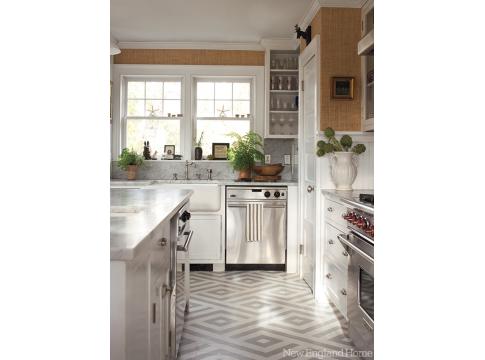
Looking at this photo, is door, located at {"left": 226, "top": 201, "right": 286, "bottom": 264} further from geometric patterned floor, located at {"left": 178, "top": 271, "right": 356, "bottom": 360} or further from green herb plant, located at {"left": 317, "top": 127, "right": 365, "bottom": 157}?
green herb plant, located at {"left": 317, "top": 127, "right": 365, "bottom": 157}

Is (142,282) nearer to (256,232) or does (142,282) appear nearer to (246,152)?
(256,232)

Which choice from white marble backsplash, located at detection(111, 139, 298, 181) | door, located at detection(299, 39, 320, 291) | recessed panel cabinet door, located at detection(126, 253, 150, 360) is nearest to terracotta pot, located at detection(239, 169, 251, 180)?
white marble backsplash, located at detection(111, 139, 298, 181)

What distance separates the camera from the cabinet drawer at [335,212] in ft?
11.7

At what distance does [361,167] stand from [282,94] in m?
1.83

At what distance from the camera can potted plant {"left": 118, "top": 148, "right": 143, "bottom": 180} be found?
5.77m

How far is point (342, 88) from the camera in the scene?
4.17m

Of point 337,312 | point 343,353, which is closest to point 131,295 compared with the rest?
point 343,353

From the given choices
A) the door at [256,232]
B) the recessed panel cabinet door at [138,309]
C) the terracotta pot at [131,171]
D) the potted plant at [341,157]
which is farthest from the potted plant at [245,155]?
the recessed panel cabinet door at [138,309]

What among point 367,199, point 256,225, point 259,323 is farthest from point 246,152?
point 367,199

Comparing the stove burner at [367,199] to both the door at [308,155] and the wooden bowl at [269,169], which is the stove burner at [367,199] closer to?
the door at [308,155]

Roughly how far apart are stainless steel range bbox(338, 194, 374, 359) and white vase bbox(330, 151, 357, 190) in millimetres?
837

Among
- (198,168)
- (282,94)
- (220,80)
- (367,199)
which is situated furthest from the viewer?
(220,80)
